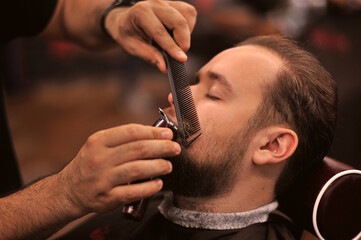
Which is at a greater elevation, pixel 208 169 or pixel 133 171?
pixel 133 171

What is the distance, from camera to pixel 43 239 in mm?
1172

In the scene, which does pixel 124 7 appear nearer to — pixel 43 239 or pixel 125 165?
pixel 125 165

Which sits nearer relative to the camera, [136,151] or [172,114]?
[136,151]

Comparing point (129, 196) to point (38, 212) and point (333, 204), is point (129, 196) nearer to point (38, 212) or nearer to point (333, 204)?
point (38, 212)

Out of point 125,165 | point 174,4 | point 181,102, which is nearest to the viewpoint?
point 125,165

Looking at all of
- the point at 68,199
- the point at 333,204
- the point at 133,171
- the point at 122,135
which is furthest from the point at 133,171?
the point at 333,204

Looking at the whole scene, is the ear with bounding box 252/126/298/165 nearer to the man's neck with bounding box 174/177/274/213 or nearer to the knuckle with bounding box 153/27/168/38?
the man's neck with bounding box 174/177/274/213

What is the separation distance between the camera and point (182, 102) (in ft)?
3.92

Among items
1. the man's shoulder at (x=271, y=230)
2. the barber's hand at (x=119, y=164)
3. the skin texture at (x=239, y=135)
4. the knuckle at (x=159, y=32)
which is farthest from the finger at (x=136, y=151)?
the man's shoulder at (x=271, y=230)

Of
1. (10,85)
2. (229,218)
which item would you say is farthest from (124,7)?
(10,85)

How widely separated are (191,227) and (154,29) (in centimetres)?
74

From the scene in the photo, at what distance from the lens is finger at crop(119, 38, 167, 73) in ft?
4.06

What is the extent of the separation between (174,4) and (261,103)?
53cm

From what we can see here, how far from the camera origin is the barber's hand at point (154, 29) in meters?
1.18
